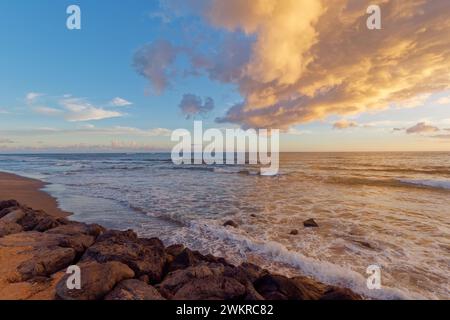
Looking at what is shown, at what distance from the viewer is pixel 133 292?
3.77 metres

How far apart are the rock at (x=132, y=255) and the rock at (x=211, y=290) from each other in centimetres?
106

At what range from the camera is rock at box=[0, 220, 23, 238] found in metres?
6.43

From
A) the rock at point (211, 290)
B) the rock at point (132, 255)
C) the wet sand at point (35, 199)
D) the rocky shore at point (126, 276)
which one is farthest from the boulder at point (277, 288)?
the wet sand at point (35, 199)

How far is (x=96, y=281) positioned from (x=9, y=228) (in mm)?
4839

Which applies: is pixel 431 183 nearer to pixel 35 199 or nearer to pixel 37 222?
pixel 37 222

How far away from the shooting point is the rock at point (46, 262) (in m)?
4.50

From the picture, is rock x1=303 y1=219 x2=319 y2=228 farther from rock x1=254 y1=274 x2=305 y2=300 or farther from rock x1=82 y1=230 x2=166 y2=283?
rock x1=82 y1=230 x2=166 y2=283

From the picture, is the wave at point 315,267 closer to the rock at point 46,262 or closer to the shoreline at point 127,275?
the shoreline at point 127,275

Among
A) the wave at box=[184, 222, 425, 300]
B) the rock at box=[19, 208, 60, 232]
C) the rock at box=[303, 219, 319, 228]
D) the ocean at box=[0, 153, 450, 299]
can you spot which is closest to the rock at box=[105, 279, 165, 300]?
the ocean at box=[0, 153, 450, 299]

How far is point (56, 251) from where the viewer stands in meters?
5.10

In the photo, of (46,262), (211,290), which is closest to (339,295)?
(211,290)
